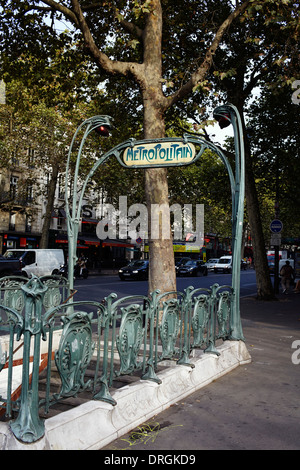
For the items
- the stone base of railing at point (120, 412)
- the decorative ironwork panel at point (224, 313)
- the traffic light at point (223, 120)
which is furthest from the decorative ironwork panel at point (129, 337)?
the traffic light at point (223, 120)

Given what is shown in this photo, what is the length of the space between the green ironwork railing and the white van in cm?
1908

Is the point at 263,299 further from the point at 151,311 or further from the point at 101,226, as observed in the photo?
the point at 101,226

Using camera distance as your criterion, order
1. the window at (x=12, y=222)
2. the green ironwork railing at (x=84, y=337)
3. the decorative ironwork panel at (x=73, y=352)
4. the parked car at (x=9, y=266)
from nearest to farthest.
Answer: the green ironwork railing at (x=84, y=337) < the decorative ironwork panel at (x=73, y=352) < the parked car at (x=9, y=266) < the window at (x=12, y=222)

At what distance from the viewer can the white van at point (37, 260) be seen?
25.9 meters

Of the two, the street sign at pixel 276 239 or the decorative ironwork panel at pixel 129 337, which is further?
the street sign at pixel 276 239

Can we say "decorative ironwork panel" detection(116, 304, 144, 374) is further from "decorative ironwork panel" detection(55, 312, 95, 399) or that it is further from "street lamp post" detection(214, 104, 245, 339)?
"street lamp post" detection(214, 104, 245, 339)

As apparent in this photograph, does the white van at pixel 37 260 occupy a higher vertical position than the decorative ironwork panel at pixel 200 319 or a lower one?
higher

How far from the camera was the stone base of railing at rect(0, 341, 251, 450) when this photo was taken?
342cm

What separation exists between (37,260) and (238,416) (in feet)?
75.7

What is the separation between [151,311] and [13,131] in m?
27.7

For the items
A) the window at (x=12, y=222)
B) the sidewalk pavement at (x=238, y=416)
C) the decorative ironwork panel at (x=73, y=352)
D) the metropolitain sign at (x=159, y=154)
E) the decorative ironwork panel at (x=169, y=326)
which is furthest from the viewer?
the window at (x=12, y=222)

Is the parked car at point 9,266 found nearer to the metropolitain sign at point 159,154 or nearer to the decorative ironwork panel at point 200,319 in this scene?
the metropolitain sign at point 159,154

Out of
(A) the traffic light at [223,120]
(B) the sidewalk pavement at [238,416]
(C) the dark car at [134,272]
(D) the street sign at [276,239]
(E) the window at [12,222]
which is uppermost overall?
(E) the window at [12,222]

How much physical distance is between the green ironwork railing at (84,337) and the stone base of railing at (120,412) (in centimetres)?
9
